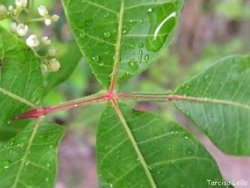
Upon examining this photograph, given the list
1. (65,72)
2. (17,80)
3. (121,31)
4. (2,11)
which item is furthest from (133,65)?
(65,72)

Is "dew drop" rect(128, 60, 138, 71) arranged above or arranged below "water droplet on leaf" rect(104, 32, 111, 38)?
below

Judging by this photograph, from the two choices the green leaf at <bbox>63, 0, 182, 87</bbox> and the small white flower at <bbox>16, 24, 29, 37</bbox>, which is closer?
the green leaf at <bbox>63, 0, 182, 87</bbox>

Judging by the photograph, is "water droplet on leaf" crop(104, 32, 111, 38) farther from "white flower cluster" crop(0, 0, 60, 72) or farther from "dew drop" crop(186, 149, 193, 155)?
"dew drop" crop(186, 149, 193, 155)

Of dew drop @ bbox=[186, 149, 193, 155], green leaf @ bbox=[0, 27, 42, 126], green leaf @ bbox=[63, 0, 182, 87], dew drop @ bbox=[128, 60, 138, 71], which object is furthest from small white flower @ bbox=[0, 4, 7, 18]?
dew drop @ bbox=[186, 149, 193, 155]

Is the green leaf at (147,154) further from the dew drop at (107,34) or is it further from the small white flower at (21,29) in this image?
the small white flower at (21,29)

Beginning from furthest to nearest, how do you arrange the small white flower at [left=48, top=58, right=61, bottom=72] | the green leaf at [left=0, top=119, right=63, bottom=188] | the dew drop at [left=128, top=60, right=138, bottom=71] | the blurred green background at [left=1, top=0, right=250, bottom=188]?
the blurred green background at [left=1, top=0, right=250, bottom=188] → the small white flower at [left=48, top=58, right=61, bottom=72] → the dew drop at [left=128, top=60, right=138, bottom=71] → the green leaf at [left=0, top=119, right=63, bottom=188]

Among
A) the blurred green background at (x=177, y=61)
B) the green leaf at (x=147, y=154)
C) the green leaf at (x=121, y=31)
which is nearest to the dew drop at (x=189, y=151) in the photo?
the green leaf at (x=147, y=154)

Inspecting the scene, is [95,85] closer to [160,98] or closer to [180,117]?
[180,117]
